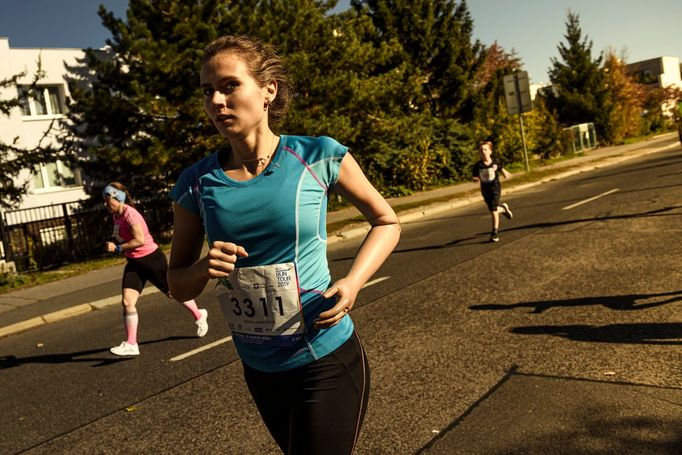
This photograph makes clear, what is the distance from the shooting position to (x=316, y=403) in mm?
1965

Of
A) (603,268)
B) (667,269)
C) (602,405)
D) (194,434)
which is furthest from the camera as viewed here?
(603,268)

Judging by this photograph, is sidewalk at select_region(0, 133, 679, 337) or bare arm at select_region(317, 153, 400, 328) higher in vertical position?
bare arm at select_region(317, 153, 400, 328)

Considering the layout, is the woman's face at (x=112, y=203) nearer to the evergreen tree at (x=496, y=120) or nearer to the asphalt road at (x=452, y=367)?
the asphalt road at (x=452, y=367)

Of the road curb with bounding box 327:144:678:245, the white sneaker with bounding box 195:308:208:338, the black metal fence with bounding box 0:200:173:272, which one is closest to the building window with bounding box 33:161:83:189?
the black metal fence with bounding box 0:200:173:272

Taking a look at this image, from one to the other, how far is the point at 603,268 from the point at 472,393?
164 inches

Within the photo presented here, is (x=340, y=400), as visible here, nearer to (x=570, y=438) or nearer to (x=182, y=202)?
(x=182, y=202)

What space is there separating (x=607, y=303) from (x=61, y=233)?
1428 cm

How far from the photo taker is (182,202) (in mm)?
2059

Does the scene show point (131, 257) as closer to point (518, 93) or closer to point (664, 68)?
point (518, 93)

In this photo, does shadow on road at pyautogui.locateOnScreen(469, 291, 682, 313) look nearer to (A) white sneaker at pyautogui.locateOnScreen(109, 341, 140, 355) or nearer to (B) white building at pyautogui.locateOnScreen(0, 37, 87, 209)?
(A) white sneaker at pyautogui.locateOnScreen(109, 341, 140, 355)

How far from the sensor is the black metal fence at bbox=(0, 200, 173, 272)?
15.1 metres

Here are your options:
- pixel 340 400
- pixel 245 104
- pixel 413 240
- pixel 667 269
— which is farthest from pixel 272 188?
pixel 413 240

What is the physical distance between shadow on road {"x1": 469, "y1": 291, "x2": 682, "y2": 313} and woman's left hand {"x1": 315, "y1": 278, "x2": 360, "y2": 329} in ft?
15.1

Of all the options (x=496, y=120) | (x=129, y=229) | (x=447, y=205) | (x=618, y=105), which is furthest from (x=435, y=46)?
(x=129, y=229)
